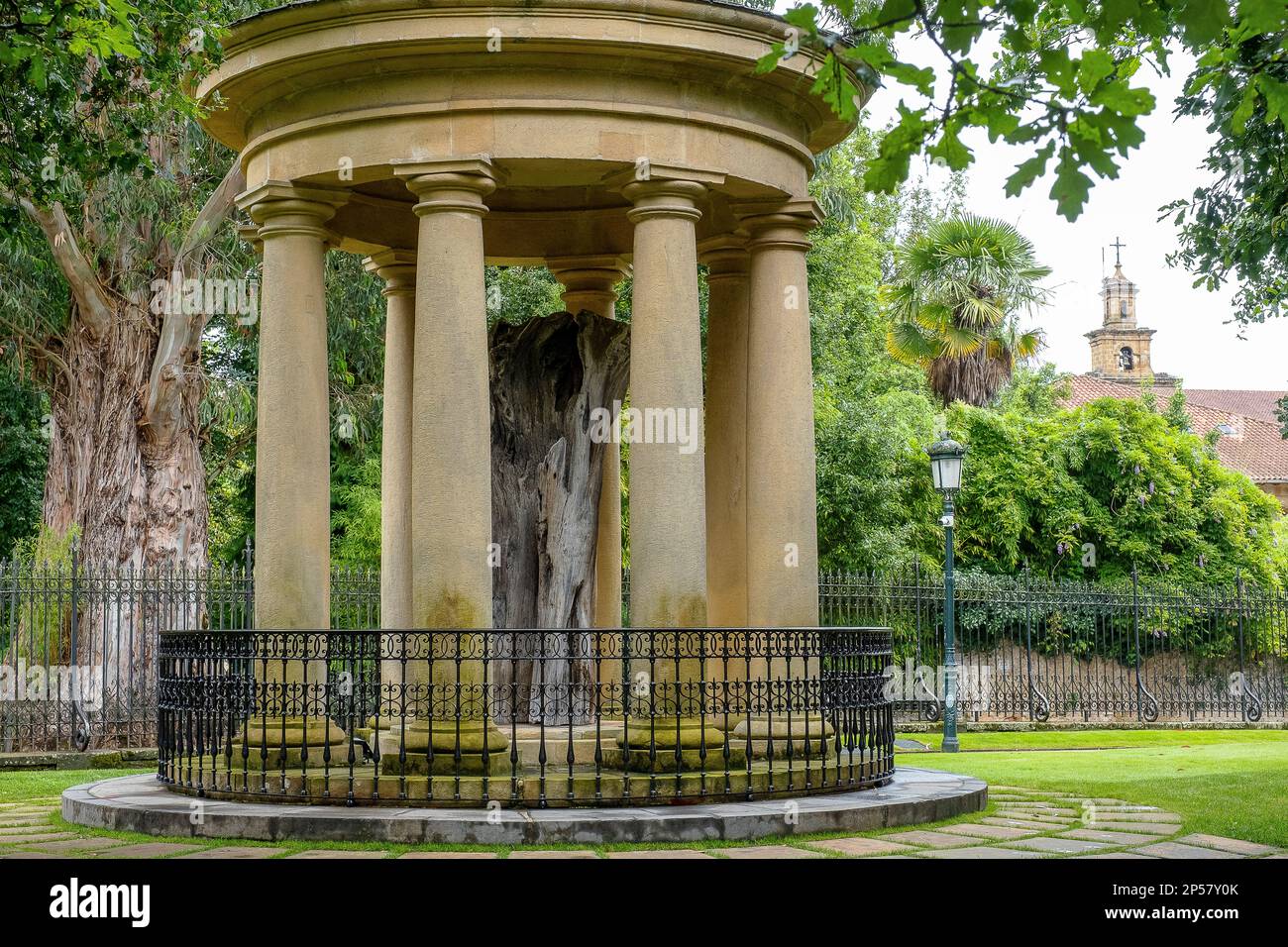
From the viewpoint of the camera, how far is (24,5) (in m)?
10.3

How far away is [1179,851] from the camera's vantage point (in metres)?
8.86

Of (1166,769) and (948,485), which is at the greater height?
(948,485)

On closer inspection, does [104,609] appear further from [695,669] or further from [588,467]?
[695,669]

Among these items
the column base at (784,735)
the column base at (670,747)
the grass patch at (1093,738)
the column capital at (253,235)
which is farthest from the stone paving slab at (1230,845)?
the grass patch at (1093,738)

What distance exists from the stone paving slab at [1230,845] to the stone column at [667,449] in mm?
3368

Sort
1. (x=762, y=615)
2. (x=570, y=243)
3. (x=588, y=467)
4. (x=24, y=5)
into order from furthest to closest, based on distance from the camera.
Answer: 1. (x=570, y=243)
2. (x=588, y=467)
3. (x=762, y=615)
4. (x=24, y=5)

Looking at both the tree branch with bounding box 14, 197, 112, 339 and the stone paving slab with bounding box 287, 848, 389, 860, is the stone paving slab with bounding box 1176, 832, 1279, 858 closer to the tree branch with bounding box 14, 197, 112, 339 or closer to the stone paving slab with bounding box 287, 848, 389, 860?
the stone paving slab with bounding box 287, 848, 389, 860

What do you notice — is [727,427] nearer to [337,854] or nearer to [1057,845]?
[1057,845]

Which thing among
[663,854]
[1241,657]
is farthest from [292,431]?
[1241,657]

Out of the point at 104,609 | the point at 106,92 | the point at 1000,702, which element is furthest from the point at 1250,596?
the point at 106,92

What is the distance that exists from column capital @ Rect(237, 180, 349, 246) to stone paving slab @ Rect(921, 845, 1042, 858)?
22.6 feet

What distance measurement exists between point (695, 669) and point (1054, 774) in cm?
573

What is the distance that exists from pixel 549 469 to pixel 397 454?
1.75m

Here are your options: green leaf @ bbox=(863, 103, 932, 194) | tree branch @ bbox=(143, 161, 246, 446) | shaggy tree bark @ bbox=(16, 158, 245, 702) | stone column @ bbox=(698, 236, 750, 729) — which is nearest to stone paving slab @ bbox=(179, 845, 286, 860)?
green leaf @ bbox=(863, 103, 932, 194)
